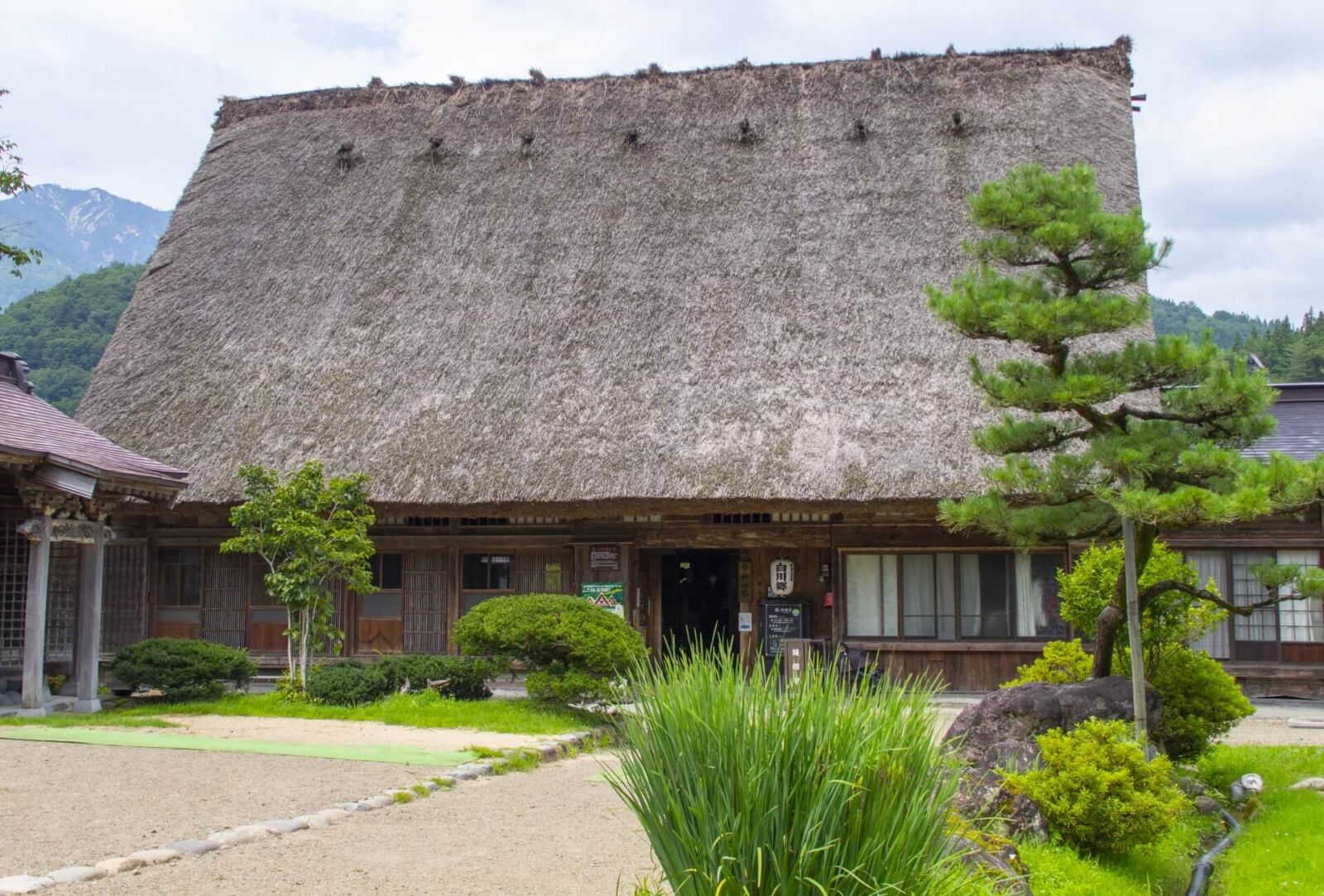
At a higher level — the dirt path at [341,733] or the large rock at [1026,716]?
the large rock at [1026,716]

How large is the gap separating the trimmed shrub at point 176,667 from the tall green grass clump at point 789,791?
10.2 m

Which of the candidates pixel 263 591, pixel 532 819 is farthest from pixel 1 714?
pixel 532 819

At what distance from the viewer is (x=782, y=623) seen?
15633mm

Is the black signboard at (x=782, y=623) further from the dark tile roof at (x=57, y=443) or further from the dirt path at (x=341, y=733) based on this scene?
the dark tile roof at (x=57, y=443)

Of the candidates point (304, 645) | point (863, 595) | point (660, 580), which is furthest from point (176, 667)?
point (863, 595)

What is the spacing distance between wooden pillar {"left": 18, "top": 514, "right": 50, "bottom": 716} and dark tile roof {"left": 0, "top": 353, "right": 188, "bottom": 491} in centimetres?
75

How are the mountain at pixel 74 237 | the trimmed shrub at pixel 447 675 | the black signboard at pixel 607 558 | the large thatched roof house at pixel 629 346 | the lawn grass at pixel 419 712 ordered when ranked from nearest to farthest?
the lawn grass at pixel 419 712 < the trimmed shrub at pixel 447 675 < the large thatched roof house at pixel 629 346 < the black signboard at pixel 607 558 < the mountain at pixel 74 237

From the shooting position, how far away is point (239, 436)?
16.2 meters

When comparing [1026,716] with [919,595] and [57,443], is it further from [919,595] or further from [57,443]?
[57,443]

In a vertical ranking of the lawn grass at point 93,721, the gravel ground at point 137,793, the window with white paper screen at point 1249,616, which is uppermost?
the window with white paper screen at point 1249,616

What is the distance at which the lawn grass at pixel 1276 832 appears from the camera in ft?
22.5

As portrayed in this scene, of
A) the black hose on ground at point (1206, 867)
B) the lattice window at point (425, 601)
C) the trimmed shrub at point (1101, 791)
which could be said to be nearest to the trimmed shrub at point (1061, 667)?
the black hose on ground at point (1206, 867)

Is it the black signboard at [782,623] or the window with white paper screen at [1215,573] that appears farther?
the black signboard at [782,623]

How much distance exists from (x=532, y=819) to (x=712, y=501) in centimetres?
688
